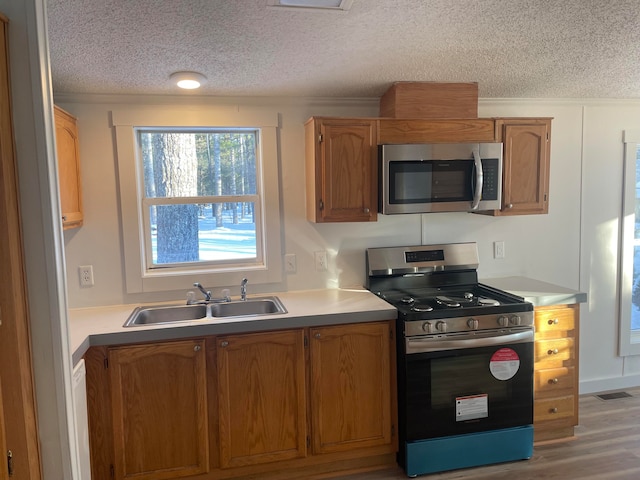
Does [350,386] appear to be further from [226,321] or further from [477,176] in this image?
[477,176]

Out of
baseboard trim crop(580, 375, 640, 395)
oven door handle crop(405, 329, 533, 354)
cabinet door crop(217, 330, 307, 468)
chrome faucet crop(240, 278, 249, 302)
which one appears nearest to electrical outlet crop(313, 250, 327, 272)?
chrome faucet crop(240, 278, 249, 302)

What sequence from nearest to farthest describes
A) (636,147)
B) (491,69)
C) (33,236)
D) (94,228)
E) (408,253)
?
(33,236) < (491,69) < (94,228) < (408,253) < (636,147)

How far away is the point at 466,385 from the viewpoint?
257 cm

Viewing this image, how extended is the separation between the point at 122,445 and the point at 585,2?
268 centimetres

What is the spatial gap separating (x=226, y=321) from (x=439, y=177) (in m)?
1.44

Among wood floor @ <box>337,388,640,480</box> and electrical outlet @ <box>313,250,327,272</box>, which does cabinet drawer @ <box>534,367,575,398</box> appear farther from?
electrical outlet @ <box>313,250,327,272</box>

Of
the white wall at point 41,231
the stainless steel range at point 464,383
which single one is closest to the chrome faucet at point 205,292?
the stainless steel range at point 464,383

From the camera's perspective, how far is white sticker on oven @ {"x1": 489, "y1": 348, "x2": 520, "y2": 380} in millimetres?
2592

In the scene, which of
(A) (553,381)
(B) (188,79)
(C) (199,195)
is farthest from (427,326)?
(B) (188,79)

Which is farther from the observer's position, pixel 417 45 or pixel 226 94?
pixel 226 94

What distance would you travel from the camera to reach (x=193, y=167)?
117 inches

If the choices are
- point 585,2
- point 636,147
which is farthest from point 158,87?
point 636,147

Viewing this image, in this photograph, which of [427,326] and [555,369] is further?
[555,369]

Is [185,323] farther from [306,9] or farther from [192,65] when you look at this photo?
[306,9]
